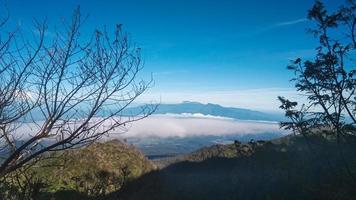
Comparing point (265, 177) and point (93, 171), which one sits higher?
point (93, 171)

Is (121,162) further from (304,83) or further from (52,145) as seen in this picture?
(52,145)

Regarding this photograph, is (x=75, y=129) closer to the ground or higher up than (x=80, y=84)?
closer to the ground

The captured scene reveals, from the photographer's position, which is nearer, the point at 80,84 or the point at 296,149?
the point at 80,84

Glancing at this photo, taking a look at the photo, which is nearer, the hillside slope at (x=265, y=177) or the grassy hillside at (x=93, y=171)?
the grassy hillside at (x=93, y=171)

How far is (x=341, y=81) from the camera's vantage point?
15680 millimetres

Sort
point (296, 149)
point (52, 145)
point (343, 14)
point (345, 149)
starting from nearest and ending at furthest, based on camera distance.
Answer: point (52, 145) → point (343, 14) → point (345, 149) → point (296, 149)

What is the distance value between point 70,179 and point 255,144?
446 inches

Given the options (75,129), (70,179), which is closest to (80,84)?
(75,129)

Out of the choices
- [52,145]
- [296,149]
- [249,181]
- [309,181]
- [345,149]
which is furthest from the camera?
[296,149]

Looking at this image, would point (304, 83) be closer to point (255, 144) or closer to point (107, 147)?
point (255, 144)

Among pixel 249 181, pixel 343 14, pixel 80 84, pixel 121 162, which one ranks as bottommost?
pixel 249 181

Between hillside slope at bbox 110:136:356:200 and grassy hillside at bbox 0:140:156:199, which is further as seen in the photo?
hillside slope at bbox 110:136:356:200

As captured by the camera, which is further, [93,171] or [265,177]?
[265,177]

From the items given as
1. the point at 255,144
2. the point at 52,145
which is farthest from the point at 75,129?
the point at 255,144
